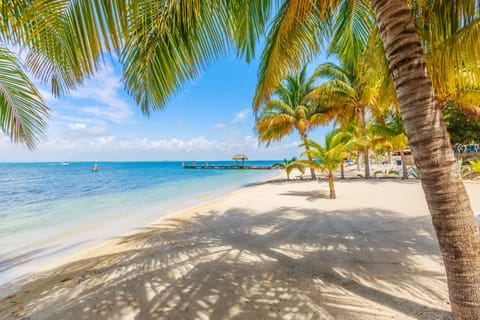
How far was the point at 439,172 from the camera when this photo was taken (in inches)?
51.2

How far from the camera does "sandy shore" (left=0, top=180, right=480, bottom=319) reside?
1.86m

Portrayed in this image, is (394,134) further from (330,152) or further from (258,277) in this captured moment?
(258,277)

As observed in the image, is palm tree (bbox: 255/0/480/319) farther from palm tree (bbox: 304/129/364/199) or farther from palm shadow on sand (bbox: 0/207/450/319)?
palm tree (bbox: 304/129/364/199)

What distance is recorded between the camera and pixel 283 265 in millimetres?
2674

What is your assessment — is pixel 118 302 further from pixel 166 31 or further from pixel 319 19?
pixel 319 19

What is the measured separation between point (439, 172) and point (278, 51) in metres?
2.80

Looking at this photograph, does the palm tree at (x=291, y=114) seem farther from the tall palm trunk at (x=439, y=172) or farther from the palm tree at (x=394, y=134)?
the tall palm trunk at (x=439, y=172)

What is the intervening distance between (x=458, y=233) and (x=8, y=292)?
4.95 m

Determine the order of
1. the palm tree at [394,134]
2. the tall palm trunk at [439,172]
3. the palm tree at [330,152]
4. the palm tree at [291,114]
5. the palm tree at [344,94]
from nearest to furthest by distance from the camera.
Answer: the tall palm trunk at [439,172]
the palm tree at [330,152]
the palm tree at [394,134]
the palm tree at [344,94]
the palm tree at [291,114]

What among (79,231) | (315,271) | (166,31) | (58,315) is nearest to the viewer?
(58,315)

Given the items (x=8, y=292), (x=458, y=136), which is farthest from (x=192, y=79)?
(x=458, y=136)

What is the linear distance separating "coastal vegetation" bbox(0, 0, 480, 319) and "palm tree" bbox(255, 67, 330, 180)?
Answer: 1030 cm

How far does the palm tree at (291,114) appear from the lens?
46.5 feet

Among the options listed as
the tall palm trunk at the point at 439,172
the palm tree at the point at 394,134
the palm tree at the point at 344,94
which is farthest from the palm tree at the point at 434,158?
the palm tree at the point at 344,94
